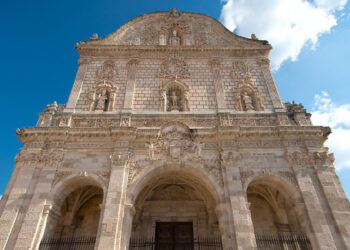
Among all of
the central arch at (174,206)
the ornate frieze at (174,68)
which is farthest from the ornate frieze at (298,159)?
the ornate frieze at (174,68)

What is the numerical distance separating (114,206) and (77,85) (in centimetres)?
694

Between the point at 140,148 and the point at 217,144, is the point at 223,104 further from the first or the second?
the point at 140,148

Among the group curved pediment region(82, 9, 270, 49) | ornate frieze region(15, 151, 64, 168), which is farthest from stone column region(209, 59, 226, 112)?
ornate frieze region(15, 151, 64, 168)

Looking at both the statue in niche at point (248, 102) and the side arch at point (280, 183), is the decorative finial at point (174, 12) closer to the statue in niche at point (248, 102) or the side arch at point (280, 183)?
the statue in niche at point (248, 102)

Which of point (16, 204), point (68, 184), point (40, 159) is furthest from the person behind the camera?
point (40, 159)

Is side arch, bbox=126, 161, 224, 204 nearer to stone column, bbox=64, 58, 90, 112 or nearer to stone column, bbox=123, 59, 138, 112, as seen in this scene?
stone column, bbox=123, 59, 138, 112

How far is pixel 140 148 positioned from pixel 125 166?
1.04 m

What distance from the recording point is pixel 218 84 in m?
12.0

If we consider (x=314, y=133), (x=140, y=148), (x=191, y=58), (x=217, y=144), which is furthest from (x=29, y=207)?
(x=314, y=133)

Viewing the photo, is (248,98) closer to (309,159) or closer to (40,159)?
(309,159)

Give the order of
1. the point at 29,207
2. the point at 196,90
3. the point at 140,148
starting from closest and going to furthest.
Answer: the point at 29,207 → the point at 140,148 → the point at 196,90

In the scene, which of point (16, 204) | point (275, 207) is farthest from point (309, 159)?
point (16, 204)

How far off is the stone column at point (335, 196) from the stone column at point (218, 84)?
452cm

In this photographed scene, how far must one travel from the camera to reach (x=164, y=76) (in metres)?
12.3
